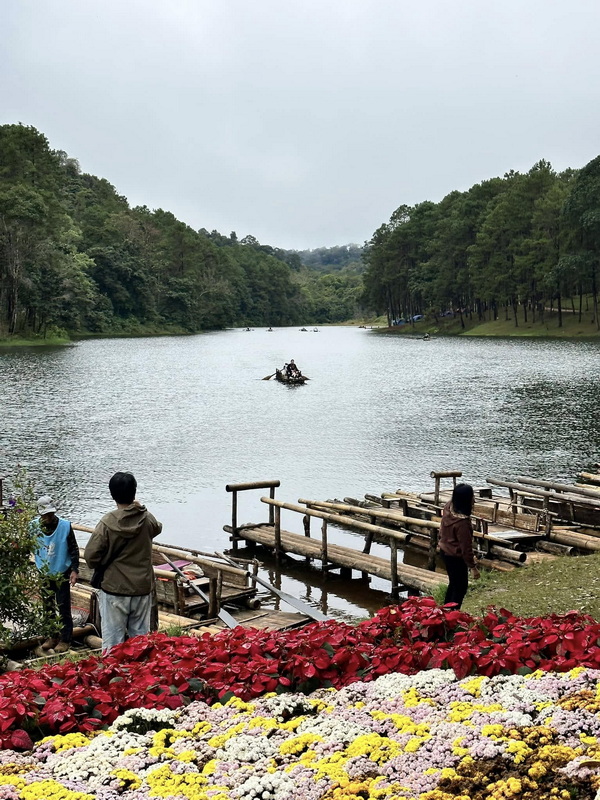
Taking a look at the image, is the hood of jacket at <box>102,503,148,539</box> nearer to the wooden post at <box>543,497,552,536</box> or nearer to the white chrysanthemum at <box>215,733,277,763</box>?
the white chrysanthemum at <box>215,733,277,763</box>

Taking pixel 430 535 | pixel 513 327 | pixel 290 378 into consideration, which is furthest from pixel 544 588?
pixel 513 327

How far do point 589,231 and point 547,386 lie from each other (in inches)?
1918

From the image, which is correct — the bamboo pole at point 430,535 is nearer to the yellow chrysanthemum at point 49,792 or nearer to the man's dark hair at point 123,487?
the man's dark hair at point 123,487

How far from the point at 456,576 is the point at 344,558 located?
651 cm

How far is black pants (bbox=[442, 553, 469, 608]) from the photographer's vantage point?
10.5 metres

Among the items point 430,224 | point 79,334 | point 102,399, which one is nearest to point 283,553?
point 102,399

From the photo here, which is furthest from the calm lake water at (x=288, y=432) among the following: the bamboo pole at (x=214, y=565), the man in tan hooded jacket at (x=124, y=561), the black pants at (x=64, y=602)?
the man in tan hooded jacket at (x=124, y=561)

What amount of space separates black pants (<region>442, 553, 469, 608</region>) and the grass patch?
358 mm

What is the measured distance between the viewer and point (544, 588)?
12578mm

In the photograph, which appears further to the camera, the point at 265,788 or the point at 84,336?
the point at 84,336

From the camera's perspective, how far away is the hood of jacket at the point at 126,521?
8328mm

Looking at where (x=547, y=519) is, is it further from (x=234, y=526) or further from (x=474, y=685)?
(x=474, y=685)

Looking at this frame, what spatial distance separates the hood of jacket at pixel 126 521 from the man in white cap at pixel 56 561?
175 centimetres

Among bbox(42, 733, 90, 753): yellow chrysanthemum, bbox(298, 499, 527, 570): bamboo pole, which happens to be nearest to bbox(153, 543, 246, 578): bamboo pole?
bbox(298, 499, 527, 570): bamboo pole
